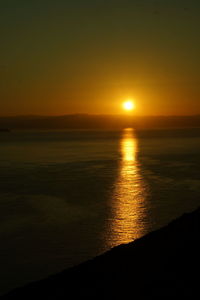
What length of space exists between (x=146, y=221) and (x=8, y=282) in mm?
7222

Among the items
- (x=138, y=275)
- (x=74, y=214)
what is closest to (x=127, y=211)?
(x=74, y=214)

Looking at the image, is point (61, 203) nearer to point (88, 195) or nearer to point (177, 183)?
point (88, 195)

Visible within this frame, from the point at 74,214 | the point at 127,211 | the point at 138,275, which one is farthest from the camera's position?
the point at 127,211

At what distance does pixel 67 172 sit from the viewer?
33.2m

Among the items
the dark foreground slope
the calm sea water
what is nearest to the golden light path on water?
the calm sea water

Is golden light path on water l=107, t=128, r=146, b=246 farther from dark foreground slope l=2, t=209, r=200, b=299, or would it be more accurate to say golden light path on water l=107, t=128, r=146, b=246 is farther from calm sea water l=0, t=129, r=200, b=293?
dark foreground slope l=2, t=209, r=200, b=299

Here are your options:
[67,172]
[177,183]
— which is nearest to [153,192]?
[177,183]

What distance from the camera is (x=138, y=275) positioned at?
7.04 m

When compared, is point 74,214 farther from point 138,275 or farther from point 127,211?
point 138,275

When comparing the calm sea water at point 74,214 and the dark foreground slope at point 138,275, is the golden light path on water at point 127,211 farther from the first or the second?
the dark foreground slope at point 138,275

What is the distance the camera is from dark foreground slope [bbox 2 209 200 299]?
641cm

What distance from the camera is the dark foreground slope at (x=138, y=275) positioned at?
21.0ft

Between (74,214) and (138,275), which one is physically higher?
(138,275)

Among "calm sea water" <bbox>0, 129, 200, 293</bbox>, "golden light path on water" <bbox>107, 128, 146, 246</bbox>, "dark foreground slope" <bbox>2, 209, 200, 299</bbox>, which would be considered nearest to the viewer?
"dark foreground slope" <bbox>2, 209, 200, 299</bbox>
